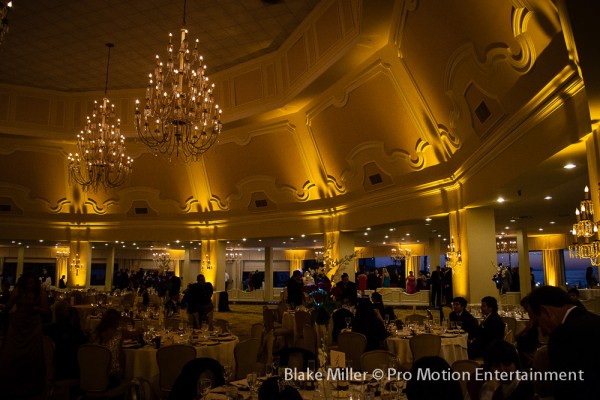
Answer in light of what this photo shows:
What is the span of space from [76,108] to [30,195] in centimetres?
406

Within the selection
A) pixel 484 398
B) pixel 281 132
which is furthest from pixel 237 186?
pixel 484 398

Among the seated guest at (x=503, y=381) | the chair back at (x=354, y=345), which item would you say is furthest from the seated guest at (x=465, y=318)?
the seated guest at (x=503, y=381)

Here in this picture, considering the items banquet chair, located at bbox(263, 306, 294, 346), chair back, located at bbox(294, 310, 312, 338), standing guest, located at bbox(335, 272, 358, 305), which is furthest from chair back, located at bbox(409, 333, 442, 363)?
banquet chair, located at bbox(263, 306, 294, 346)

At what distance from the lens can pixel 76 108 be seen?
1545cm

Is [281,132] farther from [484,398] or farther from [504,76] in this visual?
[484,398]

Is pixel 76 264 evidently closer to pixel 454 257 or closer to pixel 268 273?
pixel 268 273

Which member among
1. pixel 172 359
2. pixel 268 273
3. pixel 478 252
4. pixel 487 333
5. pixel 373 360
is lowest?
pixel 172 359

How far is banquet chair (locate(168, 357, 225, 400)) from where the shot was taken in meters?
3.52

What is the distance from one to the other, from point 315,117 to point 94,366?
8794 mm

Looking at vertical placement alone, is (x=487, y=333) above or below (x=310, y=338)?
above

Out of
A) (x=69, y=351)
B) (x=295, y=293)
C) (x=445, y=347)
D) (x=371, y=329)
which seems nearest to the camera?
(x=69, y=351)

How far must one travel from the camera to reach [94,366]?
489 centimetres

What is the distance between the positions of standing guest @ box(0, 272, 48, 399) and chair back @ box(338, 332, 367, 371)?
3.67 meters

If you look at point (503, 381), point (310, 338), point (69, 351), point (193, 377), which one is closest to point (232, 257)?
point (310, 338)
